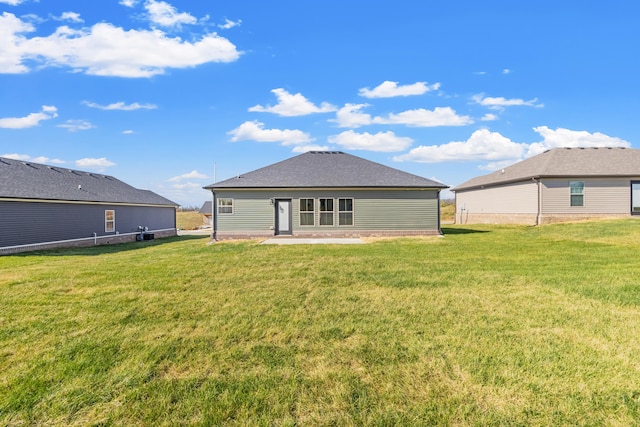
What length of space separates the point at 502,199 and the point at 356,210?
14.3 meters

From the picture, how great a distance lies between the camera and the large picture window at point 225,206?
1767 cm

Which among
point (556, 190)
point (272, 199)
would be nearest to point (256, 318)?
point (272, 199)

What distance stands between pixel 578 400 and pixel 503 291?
356cm

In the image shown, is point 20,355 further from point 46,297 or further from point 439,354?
point 439,354

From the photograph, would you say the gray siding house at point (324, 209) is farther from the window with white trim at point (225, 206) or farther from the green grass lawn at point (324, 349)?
the green grass lawn at point (324, 349)

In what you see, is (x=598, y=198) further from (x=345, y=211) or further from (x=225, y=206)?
(x=225, y=206)

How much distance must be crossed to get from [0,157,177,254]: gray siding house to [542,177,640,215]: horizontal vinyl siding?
25.9 m

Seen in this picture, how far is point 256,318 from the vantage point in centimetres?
496

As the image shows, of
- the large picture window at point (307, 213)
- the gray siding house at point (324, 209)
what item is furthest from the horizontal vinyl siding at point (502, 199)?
the large picture window at point (307, 213)

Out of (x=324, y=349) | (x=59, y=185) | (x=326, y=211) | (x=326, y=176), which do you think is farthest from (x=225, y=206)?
(x=324, y=349)

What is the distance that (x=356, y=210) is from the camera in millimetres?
17734

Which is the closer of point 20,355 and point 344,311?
point 20,355


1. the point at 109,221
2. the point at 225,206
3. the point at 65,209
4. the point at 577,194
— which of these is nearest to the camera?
the point at 65,209

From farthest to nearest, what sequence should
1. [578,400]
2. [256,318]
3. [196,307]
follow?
[196,307], [256,318], [578,400]
